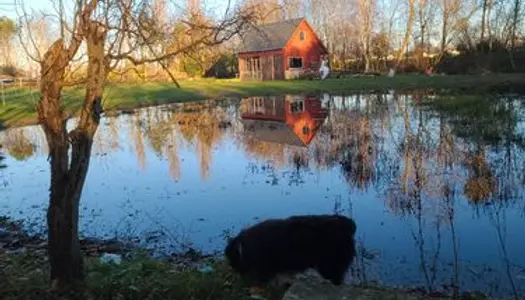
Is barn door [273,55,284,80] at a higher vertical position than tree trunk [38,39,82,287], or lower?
higher

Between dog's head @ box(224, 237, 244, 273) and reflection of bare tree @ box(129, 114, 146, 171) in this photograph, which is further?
reflection of bare tree @ box(129, 114, 146, 171)

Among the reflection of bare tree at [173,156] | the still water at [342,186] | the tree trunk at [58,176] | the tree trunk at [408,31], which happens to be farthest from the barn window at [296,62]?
the tree trunk at [58,176]

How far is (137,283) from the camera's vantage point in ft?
17.5

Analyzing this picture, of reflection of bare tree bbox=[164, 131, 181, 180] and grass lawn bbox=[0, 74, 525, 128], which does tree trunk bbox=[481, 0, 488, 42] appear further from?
reflection of bare tree bbox=[164, 131, 181, 180]

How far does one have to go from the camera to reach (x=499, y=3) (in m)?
52.4

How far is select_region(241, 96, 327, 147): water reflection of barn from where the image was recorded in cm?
1876

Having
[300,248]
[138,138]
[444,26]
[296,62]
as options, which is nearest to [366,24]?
[444,26]

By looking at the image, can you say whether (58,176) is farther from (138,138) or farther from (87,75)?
(138,138)

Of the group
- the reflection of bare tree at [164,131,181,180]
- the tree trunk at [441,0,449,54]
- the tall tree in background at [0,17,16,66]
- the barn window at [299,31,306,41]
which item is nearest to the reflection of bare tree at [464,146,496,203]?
the reflection of bare tree at [164,131,181,180]

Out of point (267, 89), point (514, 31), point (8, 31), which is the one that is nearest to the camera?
point (8, 31)

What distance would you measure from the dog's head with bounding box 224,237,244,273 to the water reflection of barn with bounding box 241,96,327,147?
11002mm

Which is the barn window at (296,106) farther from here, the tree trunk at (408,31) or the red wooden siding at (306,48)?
the tree trunk at (408,31)

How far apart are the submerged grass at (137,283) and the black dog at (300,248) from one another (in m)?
0.28

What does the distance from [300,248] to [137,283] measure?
5.69ft
